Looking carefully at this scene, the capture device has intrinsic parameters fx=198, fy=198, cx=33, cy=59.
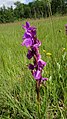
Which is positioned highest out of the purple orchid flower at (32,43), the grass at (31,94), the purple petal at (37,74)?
the purple orchid flower at (32,43)

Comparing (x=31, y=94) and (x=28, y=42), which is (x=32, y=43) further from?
(x=31, y=94)

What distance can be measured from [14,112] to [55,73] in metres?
0.43

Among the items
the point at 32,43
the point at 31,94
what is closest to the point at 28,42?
the point at 32,43

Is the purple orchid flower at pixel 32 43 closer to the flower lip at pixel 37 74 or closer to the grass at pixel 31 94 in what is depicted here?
the flower lip at pixel 37 74

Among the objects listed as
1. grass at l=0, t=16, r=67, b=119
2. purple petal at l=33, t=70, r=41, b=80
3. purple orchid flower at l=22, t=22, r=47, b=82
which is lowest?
grass at l=0, t=16, r=67, b=119

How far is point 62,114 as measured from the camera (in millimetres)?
992

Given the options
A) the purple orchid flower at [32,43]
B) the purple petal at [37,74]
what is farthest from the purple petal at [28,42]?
the purple petal at [37,74]

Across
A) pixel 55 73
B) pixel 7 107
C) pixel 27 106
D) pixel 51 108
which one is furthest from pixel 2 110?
pixel 55 73

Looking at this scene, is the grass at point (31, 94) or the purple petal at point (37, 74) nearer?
the purple petal at point (37, 74)

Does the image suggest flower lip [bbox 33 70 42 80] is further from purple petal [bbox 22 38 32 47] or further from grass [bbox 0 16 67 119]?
grass [bbox 0 16 67 119]

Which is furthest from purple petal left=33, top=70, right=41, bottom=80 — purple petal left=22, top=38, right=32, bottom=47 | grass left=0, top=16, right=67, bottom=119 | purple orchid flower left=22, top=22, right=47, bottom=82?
grass left=0, top=16, right=67, bottom=119

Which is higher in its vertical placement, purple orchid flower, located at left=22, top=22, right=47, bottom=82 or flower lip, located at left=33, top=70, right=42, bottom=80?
purple orchid flower, located at left=22, top=22, right=47, bottom=82

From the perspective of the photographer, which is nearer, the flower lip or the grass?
the flower lip

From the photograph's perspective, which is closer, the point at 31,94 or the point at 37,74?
the point at 37,74
